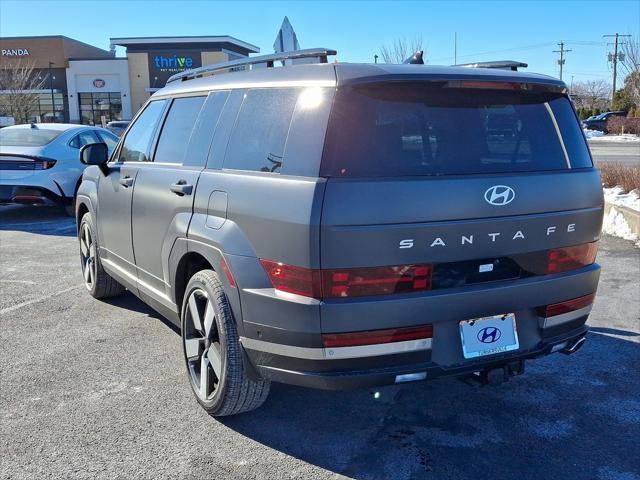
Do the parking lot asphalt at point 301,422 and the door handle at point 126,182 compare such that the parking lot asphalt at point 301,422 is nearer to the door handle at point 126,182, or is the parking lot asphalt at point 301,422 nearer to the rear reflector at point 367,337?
the rear reflector at point 367,337

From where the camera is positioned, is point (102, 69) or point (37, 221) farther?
point (102, 69)

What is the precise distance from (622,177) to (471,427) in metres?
8.39

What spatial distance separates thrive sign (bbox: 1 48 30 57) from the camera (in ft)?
175

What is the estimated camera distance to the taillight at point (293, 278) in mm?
2678

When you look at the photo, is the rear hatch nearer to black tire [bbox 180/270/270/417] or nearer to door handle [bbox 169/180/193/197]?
black tire [bbox 180/270/270/417]

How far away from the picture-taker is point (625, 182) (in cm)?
1004

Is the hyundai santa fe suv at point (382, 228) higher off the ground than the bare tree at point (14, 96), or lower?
lower

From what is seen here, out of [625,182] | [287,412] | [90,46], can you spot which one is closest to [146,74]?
[90,46]

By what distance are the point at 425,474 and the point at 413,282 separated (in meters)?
0.96

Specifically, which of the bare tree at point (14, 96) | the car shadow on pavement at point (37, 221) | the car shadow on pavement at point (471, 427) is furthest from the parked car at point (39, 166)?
the bare tree at point (14, 96)

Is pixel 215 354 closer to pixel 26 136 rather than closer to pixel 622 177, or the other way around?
pixel 26 136

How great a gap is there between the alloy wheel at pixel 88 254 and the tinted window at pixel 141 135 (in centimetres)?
107

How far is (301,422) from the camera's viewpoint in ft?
11.4

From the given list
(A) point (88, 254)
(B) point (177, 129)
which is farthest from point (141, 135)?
(A) point (88, 254)
